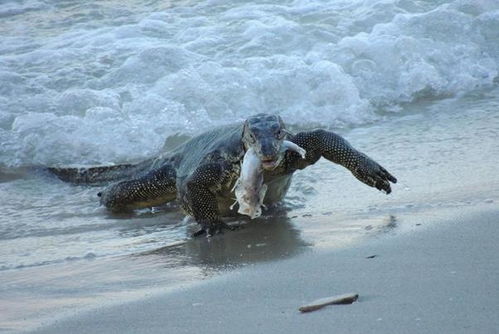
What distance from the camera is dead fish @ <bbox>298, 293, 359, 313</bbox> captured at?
4312mm

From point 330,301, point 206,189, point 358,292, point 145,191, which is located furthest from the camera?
point 145,191

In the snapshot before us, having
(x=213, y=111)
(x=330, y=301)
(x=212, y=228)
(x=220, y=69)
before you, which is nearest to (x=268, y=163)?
(x=212, y=228)

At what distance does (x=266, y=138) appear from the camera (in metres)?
6.37

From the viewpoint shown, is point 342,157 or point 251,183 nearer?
point 251,183

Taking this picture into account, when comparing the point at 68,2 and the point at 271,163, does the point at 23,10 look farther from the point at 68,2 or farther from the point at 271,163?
the point at 271,163

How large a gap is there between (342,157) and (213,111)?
428 centimetres

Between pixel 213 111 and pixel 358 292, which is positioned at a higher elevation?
pixel 358 292

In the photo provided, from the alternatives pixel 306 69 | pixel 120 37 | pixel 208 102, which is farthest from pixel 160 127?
pixel 120 37

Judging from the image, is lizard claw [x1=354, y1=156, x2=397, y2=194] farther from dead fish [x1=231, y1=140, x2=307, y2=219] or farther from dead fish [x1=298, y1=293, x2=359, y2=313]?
dead fish [x1=298, y1=293, x2=359, y2=313]

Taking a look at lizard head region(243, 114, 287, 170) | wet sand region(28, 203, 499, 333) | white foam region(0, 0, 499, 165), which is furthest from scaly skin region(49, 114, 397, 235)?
white foam region(0, 0, 499, 165)

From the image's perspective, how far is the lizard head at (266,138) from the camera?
629cm

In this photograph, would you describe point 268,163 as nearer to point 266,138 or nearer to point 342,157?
point 266,138

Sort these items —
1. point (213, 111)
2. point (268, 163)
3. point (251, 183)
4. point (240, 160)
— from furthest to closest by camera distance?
point (213, 111)
point (240, 160)
point (251, 183)
point (268, 163)

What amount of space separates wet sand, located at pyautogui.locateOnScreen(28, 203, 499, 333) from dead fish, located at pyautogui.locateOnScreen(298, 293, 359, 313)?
0.14ft
